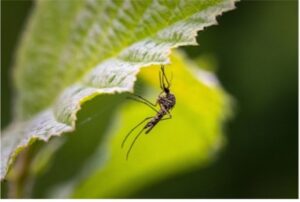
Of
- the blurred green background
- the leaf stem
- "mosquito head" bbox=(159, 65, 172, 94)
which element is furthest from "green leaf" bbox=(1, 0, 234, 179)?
the blurred green background

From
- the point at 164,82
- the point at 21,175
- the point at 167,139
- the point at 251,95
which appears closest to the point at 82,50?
the point at 164,82

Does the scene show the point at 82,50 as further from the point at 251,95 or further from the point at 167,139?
the point at 251,95

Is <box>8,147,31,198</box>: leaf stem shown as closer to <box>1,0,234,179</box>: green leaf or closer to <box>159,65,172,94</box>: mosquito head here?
<box>1,0,234,179</box>: green leaf

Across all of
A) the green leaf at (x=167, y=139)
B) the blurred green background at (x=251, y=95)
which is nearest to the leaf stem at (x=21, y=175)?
the green leaf at (x=167, y=139)

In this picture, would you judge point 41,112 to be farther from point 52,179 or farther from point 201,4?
point 52,179

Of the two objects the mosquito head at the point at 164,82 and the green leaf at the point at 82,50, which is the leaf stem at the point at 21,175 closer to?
the green leaf at the point at 82,50

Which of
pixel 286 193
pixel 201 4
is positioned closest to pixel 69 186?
pixel 201 4

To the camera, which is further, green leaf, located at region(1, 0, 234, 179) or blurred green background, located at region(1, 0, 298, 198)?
blurred green background, located at region(1, 0, 298, 198)
